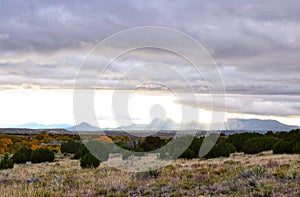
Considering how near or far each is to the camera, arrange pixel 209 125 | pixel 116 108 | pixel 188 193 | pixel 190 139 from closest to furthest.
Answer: pixel 188 193
pixel 116 108
pixel 209 125
pixel 190 139

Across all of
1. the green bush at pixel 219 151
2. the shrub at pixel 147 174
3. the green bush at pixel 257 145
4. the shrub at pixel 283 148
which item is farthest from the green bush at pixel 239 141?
the shrub at pixel 147 174

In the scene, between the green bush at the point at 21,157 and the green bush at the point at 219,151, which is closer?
the green bush at the point at 219,151

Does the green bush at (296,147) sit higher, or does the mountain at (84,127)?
the mountain at (84,127)

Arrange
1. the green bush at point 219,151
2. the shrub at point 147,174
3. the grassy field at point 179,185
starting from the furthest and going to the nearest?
the green bush at point 219,151, the shrub at point 147,174, the grassy field at point 179,185

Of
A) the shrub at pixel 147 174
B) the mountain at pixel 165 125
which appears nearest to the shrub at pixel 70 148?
the mountain at pixel 165 125

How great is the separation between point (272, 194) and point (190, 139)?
19747 mm

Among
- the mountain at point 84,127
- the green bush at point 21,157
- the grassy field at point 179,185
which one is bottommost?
the green bush at point 21,157

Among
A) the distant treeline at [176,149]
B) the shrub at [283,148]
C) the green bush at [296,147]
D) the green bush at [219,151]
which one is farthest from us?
the green bush at [219,151]

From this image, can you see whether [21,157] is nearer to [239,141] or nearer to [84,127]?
[84,127]

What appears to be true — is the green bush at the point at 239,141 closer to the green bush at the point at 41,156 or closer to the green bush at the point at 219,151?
the green bush at the point at 219,151

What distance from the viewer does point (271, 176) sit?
41.2 ft

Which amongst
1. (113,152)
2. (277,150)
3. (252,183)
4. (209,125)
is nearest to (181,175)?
(252,183)

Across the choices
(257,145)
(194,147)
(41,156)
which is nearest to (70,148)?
(41,156)

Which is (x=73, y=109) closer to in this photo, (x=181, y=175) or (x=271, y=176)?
(x=181, y=175)
